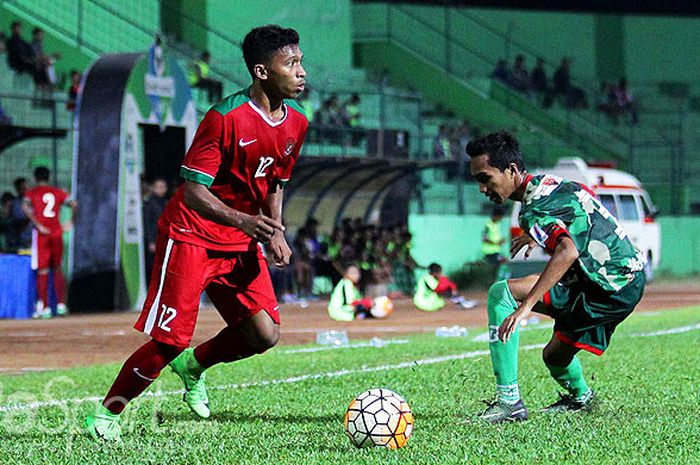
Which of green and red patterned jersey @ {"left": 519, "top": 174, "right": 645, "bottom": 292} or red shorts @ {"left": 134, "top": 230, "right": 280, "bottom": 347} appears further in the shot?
green and red patterned jersey @ {"left": 519, "top": 174, "right": 645, "bottom": 292}

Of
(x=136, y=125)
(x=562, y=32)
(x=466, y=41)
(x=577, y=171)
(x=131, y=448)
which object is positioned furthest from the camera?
(x=562, y=32)

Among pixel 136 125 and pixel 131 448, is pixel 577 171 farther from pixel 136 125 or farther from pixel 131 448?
pixel 131 448

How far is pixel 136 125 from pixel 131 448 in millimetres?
14823

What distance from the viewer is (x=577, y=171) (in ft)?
92.6

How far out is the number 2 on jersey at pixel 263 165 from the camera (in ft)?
24.8

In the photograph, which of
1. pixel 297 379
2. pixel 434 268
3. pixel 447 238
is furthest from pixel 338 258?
pixel 297 379

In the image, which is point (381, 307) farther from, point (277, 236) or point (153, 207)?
point (277, 236)

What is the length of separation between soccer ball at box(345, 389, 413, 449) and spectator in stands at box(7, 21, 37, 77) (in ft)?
63.2

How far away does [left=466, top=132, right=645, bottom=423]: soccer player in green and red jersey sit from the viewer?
766cm

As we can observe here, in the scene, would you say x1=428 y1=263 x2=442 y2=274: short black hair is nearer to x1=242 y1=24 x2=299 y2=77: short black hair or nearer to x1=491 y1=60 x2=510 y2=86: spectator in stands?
x1=242 y1=24 x2=299 y2=77: short black hair

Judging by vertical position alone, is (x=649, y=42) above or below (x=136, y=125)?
above

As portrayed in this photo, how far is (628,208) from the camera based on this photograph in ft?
95.2

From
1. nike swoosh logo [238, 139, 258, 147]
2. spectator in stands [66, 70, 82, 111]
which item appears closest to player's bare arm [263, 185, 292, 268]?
nike swoosh logo [238, 139, 258, 147]

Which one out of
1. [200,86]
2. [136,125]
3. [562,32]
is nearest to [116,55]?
[136,125]
